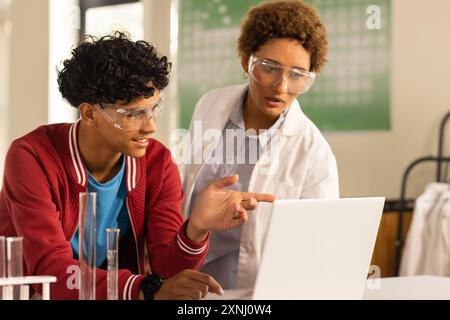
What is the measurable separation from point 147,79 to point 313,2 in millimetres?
2154

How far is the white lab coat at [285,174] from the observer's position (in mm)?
2086

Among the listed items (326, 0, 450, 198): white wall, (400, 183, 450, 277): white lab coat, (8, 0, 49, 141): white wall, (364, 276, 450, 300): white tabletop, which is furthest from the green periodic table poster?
(364, 276, 450, 300): white tabletop

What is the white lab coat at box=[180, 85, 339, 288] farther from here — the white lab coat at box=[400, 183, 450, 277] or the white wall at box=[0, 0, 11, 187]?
the white lab coat at box=[400, 183, 450, 277]

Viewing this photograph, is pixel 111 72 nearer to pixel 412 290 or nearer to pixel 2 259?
pixel 2 259

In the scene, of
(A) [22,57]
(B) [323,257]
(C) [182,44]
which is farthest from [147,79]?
(C) [182,44]

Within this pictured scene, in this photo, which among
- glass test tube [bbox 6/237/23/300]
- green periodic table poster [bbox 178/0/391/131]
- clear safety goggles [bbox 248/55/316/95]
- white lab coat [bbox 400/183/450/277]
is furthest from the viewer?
green periodic table poster [bbox 178/0/391/131]

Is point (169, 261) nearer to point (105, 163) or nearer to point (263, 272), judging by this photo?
point (105, 163)

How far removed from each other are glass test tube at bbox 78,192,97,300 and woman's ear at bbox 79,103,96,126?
1.60ft

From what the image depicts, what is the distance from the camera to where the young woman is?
2.07 m

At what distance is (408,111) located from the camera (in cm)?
366

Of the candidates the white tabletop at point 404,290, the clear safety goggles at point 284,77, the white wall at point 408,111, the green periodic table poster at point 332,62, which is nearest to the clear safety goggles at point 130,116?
the white tabletop at point 404,290

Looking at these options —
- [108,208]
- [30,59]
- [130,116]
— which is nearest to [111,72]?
[130,116]

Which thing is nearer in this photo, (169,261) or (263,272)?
(263,272)

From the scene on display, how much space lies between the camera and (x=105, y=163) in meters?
1.72
